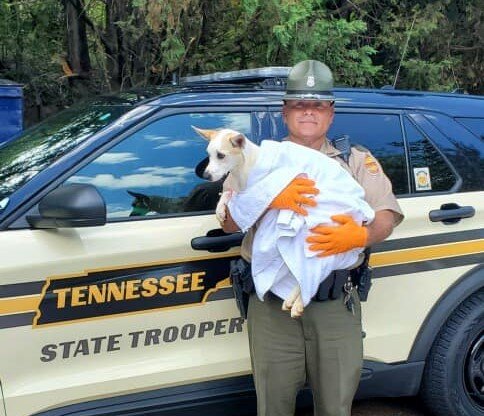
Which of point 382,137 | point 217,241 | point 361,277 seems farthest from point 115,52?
point 361,277

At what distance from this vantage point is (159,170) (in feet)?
9.18

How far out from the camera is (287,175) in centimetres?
234

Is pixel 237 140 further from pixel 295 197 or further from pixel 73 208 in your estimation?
pixel 73 208

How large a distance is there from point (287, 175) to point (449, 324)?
148cm

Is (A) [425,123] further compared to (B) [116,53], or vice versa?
(B) [116,53]

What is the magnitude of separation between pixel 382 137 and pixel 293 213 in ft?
3.57

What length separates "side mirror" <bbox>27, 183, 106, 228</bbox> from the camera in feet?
7.66

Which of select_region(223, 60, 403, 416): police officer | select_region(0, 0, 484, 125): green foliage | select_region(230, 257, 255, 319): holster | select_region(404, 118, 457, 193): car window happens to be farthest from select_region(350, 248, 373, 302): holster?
select_region(0, 0, 484, 125): green foliage

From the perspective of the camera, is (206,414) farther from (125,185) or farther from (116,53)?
(116,53)

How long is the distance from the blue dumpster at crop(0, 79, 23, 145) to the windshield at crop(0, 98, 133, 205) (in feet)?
8.68

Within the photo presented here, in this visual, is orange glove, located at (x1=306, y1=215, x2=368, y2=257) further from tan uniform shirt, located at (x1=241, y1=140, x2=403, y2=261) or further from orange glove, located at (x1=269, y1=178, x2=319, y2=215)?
tan uniform shirt, located at (x1=241, y1=140, x2=403, y2=261)

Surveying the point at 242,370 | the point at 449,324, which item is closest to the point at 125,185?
the point at 242,370

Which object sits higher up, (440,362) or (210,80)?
(210,80)

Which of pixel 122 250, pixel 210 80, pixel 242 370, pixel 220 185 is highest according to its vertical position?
pixel 210 80
